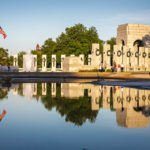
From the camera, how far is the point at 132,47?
2704 inches

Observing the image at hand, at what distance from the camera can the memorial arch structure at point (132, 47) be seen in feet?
215

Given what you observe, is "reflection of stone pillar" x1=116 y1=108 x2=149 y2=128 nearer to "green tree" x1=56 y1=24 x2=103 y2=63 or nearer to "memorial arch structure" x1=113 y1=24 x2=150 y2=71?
"memorial arch structure" x1=113 y1=24 x2=150 y2=71

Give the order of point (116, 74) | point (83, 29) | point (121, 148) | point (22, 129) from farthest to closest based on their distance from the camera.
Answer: point (83, 29), point (116, 74), point (22, 129), point (121, 148)

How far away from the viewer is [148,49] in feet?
224

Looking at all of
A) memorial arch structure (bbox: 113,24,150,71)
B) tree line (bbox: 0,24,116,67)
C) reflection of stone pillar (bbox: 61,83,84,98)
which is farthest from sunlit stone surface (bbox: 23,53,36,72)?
reflection of stone pillar (bbox: 61,83,84,98)

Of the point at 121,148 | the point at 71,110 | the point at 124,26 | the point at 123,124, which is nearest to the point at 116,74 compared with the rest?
the point at 71,110

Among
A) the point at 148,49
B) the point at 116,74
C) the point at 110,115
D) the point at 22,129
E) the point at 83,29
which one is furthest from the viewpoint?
the point at 83,29

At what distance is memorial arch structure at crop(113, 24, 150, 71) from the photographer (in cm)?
6544

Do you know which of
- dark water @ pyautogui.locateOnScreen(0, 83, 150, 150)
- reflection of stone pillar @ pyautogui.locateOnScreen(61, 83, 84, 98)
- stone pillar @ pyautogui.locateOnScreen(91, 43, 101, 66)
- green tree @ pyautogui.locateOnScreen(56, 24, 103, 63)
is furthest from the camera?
green tree @ pyautogui.locateOnScreen(56, 24, 103, 63)

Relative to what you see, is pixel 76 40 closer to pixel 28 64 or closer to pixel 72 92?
pixel 28 64

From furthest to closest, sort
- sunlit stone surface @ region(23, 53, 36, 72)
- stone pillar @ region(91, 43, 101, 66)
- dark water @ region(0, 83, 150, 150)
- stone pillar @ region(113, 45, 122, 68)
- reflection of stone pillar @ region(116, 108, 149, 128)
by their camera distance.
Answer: stone pillar @ region(113, 45, 122, 68) → stone pillar @ region(91, 43, 101, 66) → sunlit stone surface @ region(23, 53, 36, 72) → reflection of stone pillar @ region(116, 108, 149, 128) → dark water @ region(0, 83, 150, 150)

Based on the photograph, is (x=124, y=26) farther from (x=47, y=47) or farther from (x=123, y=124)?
(x=123, y=124)

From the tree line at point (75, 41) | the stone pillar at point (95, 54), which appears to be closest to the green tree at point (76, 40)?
the tree line at point (75, 41)

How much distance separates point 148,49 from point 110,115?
200ft
